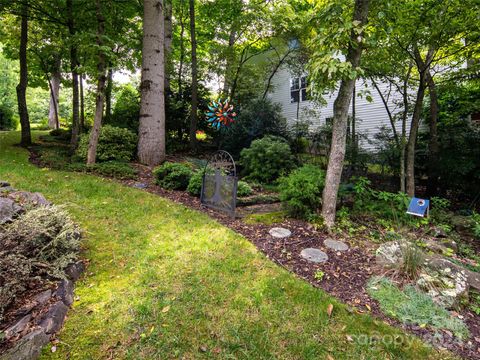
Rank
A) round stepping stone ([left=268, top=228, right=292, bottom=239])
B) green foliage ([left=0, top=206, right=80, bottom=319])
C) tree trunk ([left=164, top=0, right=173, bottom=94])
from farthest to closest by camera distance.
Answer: tree trunk ([left=164, top=0, right=173, bottom=94]), round stepping stone ([left=268, top=228, right=292, bottom=239]), green foliage ([left=0, top=206, right=80, bottom=319])

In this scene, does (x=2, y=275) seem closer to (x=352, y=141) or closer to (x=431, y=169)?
(x=352, y=141)

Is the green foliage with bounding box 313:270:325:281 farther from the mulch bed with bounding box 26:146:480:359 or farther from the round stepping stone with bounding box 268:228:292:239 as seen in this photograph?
the round stepping stone with bounding box 268:228:292:239

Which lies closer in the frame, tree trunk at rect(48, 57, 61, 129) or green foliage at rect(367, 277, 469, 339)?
green foliage at rect(367, 277, 469, 339)

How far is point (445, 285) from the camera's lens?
8.30 ft

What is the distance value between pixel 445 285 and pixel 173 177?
444 centimetres

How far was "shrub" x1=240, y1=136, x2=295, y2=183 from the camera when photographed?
6328 millimetres

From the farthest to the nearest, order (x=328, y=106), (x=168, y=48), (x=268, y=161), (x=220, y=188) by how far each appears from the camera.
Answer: (x=328, y=106) → (x=168, y=48) → (x=268, y=161) → (x=220, y=188)

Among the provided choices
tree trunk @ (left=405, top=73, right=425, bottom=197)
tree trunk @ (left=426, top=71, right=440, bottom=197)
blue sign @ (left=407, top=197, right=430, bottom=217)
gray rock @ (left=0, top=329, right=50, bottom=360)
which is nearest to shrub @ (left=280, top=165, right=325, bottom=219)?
blue sign @ (left=407, top=197, right=430, bottom=217)

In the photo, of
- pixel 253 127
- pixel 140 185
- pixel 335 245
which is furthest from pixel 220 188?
pixel 253 127

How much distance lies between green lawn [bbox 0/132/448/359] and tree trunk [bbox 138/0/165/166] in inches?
134

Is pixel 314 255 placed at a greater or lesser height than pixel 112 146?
lesser

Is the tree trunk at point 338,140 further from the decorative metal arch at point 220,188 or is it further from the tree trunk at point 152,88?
the tree trunk at point 152,88

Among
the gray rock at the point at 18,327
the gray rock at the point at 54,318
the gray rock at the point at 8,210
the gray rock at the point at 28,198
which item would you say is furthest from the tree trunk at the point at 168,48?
the gray rock at the point at 18,327

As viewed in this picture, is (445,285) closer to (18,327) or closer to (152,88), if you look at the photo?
(18,327)
